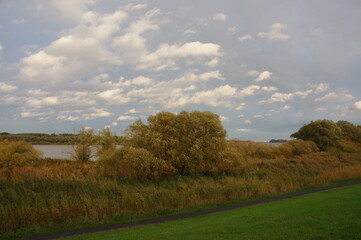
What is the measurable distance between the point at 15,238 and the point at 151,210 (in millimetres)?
7663

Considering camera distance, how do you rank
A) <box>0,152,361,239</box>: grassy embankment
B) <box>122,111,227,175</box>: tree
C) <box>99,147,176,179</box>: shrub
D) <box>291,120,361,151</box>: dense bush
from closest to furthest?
<box>0,152,361,239</box>: grassy embankment → <box>99,147,176,179</box>: shrub → <box>122,111,227,175</box>: tree → <box>291,120,361,151</box>: dense bush

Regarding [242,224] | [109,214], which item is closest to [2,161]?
[109,214]

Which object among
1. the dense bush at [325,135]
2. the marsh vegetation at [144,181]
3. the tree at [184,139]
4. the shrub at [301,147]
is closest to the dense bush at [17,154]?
the marsh vegetation at [144,181]

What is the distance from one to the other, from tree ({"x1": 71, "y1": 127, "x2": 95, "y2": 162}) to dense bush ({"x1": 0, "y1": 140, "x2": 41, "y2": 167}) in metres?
6.03

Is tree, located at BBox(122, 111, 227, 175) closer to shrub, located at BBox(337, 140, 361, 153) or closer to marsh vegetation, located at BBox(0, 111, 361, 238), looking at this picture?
marsh vegetation, located at BBox(0, 111, 361, 238)

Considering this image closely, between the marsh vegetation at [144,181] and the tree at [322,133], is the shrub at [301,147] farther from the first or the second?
the marsh vegetation at [144,181]

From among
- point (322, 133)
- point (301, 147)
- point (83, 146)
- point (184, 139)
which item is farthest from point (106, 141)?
point (322, 133)

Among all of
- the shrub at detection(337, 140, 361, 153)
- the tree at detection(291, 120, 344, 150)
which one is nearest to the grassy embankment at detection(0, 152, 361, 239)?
the tree at detection(291, 120, 344, 150)

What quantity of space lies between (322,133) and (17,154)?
2431 inches

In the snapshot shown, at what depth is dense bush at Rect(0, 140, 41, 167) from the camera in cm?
3519

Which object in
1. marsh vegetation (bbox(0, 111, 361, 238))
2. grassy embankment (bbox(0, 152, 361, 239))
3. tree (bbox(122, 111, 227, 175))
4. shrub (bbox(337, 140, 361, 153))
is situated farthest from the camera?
shrub (bbox(337, 140, 361, 153))

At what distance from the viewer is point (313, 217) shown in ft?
36.3

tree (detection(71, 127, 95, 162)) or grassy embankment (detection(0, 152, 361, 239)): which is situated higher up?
tree (detection(71, 127, 95, 162))

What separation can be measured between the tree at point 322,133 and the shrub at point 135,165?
2005 inches
